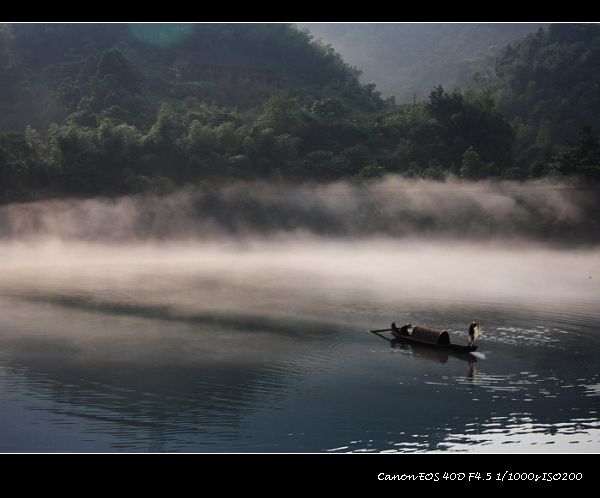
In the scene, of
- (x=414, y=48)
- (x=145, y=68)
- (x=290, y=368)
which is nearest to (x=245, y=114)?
(x=145, y=68)

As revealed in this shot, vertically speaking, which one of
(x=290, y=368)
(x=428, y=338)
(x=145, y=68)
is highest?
(x=145, y=68)

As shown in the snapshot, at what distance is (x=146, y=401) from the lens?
18.6 meters

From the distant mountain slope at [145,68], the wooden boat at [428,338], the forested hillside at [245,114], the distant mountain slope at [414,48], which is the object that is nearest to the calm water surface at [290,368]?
the wooden boat at [428,338]

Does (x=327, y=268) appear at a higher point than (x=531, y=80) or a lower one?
lower

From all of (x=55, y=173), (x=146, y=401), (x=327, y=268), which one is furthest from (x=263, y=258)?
(x=146, y=401)

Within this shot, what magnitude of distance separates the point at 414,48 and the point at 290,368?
14888cm

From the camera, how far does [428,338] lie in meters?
24.8

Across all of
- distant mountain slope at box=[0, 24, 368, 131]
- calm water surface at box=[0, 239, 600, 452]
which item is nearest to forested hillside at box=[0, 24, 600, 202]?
distant mountain slope at box=[0, 24, 368, 131]

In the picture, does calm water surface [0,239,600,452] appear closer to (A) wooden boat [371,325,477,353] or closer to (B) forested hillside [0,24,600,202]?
(A) wooden boat [371,325,477,353]

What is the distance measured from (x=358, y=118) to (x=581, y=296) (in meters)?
46.7

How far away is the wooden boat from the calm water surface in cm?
35

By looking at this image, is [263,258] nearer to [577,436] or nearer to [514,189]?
[514,189]

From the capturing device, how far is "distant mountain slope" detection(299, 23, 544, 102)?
477 feet

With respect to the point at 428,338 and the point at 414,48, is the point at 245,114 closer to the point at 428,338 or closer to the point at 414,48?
the point at 428,338
